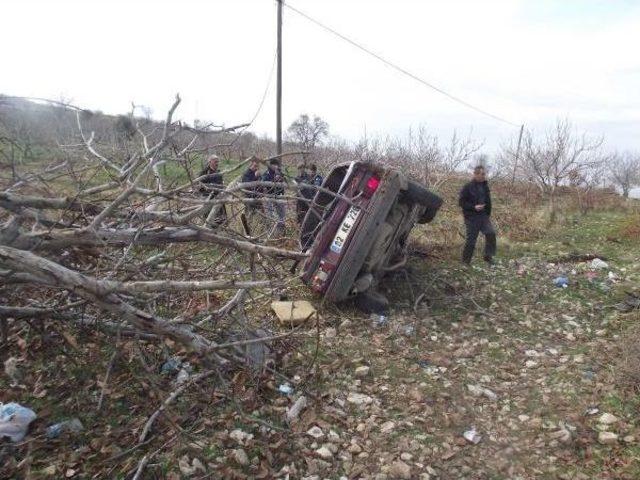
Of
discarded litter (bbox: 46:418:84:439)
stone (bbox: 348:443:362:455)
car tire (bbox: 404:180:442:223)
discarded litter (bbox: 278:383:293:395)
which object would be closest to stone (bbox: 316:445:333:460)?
stone (bbox: 348:443:362:455)

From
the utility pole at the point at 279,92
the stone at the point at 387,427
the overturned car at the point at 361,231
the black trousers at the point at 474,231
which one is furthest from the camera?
the utility pole at the point at 279,92

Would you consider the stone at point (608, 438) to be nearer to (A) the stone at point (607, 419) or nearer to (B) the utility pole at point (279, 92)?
(A) the stone at point (607, 419)

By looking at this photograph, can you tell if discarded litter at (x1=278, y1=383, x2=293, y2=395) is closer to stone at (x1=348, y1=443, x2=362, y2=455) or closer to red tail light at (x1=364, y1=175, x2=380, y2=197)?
stone at (x1=348, y1=443, x2=362, y2=455)

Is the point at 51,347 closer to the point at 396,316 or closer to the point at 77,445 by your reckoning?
the point at 77,445

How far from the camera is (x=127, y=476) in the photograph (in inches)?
97.9

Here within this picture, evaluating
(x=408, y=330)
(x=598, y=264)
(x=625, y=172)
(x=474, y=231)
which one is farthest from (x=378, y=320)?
(x=625, y=172)

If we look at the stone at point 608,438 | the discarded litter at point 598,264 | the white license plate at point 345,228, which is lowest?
the stone at point 608,438

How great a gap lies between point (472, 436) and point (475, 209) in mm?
4056

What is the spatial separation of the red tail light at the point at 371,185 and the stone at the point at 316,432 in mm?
2383

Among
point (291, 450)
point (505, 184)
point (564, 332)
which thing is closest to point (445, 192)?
point (505, 184)

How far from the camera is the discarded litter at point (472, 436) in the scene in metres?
3.04

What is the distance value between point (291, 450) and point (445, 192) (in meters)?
16.3

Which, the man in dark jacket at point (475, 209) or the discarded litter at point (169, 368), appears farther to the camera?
the man in dark jacket at point (475, 209)

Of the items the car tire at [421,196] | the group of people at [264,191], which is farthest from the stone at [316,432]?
the car tire at [421,196]
